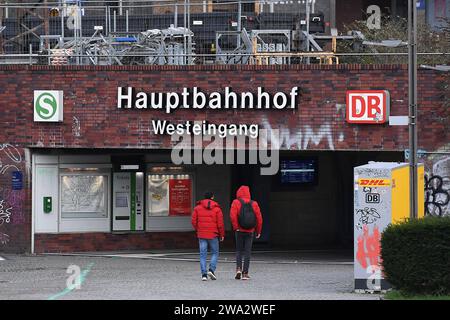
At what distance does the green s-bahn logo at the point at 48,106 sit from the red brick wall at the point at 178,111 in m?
0.15

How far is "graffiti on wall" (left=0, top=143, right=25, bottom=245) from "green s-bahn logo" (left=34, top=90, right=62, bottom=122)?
1.06 m

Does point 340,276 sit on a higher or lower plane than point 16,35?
lower

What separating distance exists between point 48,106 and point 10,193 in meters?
Answer: 2.29

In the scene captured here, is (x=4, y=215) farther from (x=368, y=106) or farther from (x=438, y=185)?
(x=438, y=185)

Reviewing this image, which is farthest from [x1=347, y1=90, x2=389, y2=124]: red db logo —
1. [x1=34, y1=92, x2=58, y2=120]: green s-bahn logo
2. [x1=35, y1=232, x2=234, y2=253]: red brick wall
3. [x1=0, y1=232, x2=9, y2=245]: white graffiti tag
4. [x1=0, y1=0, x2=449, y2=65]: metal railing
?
[x1=0, y1=232, x2=9, y2=245]: white graffiti tag

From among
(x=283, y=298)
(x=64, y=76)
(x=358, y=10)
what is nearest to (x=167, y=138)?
(x=64, y=76)

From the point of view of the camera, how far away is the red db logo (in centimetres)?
2409

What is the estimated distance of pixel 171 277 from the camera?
1975cm

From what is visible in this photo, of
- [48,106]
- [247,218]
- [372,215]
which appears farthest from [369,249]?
[48,106]

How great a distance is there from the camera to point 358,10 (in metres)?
36.3

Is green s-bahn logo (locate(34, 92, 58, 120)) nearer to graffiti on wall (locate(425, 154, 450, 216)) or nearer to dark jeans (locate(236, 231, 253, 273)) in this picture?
dark jeans (locate(236, 231, 253, 273))

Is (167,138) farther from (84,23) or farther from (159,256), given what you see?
(84,23)

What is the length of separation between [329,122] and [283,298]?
9.50 metres

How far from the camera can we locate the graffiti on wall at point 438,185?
79.5 ft
